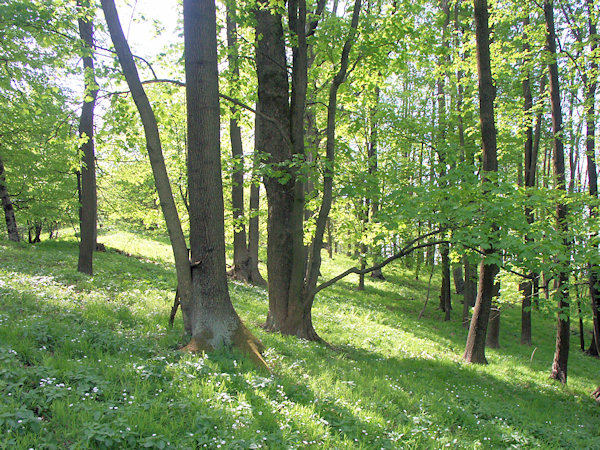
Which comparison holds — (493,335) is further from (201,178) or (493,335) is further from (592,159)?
(201,178)

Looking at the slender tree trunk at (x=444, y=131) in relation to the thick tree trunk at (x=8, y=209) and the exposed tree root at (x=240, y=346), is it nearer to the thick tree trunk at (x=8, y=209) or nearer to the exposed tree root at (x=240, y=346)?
the exposed tree root at (x=240, y=346)

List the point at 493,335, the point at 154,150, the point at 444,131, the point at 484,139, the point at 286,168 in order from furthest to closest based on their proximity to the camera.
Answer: the point at 493,335 → the point at 444,131 → the point at 484,139 → the point at 286,168 → the point at 154,150

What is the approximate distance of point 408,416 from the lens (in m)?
4.88

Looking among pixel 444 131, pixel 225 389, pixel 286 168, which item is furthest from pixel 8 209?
pixel 444 131

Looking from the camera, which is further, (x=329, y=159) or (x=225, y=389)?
(x=329, y=159)

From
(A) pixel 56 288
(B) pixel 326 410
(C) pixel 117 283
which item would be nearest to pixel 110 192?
(C) pixel 117 283

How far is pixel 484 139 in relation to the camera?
32.2 feet

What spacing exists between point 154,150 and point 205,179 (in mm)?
958

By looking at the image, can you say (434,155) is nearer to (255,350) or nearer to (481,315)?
(481,315)

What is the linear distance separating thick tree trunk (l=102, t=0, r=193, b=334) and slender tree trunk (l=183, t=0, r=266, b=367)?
0.54 ft

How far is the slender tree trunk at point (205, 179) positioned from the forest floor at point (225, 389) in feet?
1.96

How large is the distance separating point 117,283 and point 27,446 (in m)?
7.70

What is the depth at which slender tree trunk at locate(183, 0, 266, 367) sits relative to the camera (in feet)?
18.2

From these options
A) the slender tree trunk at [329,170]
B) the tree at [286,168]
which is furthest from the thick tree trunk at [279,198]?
the slender tree trunk at [329,170]
